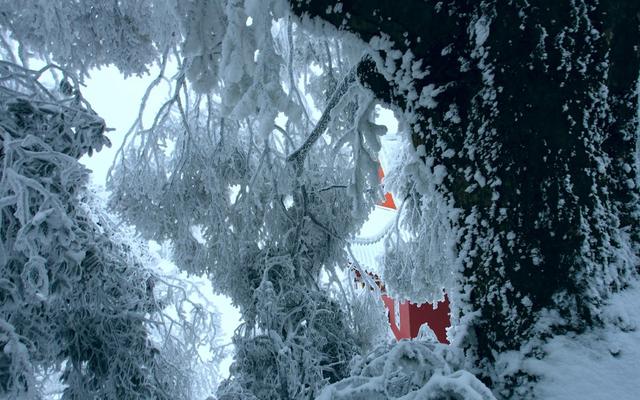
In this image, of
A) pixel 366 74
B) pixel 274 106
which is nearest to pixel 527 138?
pixel 366 74

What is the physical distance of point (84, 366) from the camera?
5.02 metres

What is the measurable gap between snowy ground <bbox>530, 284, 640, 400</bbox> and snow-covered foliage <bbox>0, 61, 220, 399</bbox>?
282 cm

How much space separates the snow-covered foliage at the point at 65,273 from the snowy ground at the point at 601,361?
9.24ft

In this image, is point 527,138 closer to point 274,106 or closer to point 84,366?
point 274,106

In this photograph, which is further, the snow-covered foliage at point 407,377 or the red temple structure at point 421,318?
the red temple structure at point 421,318

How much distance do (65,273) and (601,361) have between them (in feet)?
11.6

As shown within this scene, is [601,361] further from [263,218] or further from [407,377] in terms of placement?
[263,218]

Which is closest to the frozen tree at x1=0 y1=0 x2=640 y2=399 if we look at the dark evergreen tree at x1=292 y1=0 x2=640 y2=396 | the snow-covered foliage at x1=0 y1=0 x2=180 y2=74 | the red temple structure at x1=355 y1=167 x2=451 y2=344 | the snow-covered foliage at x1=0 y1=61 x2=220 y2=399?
the dark evergreen tree at x1=292 y1=0 x2=640 y2=396

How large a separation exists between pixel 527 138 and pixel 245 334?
401cm

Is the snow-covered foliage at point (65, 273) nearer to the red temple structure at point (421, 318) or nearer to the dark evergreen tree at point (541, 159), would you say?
the dark evergreen tree at point (541, 159)

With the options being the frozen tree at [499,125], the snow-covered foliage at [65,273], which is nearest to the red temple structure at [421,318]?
the snow-covered foliage at [65,273]

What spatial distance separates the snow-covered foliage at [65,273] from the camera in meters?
3.10

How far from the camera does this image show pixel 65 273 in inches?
145

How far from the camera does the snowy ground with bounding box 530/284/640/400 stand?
46.5 inches
